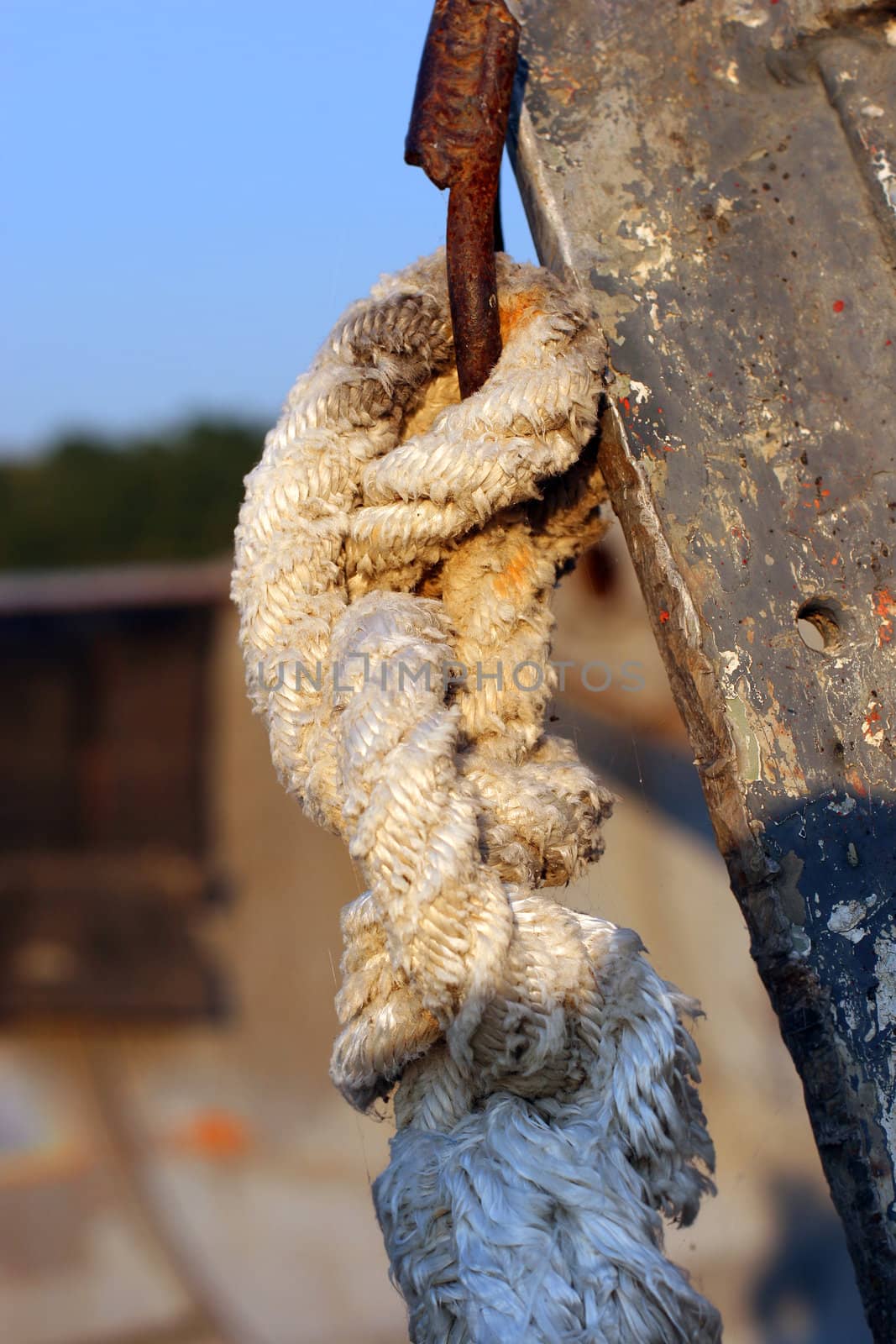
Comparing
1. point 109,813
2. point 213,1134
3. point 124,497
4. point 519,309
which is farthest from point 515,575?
point 124,497

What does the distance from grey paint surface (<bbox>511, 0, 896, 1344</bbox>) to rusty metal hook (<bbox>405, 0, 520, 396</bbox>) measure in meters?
0.04

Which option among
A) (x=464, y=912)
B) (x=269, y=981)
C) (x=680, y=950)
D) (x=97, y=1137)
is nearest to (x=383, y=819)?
(x=464, y=912)

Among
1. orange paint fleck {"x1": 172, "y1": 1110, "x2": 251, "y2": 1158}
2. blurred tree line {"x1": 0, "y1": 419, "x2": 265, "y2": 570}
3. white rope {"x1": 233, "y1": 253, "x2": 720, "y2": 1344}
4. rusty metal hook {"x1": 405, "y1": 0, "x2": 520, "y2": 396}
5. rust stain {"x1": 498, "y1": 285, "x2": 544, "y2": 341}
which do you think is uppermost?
blurred tree line {"x1": 0, "y1": 419, "x2": 265, "y2": 570}

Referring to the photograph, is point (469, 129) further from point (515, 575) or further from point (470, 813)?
point (470, 813)

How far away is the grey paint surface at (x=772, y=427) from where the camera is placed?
50 centimetres

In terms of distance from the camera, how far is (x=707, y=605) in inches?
21.0

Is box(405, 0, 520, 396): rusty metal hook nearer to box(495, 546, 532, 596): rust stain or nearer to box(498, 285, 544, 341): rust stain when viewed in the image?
box(498, 285, 544, 341): rust stain

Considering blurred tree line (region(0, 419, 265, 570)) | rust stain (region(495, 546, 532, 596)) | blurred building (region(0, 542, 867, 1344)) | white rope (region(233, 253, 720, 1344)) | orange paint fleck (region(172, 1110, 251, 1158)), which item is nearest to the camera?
white rope (region(233, 253, 720, 1344))

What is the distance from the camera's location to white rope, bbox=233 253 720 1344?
0.49 metres

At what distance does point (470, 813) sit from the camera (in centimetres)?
51

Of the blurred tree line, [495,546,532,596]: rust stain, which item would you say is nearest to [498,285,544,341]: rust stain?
[495,546,532,596]: rust stain

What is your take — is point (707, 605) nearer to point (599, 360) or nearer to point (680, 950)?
point (599, 360)

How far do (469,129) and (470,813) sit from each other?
0.33 metres

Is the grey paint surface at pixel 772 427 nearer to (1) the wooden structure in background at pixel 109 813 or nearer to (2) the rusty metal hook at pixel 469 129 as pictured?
(2) the rusty metal hook at pixel 469 129
